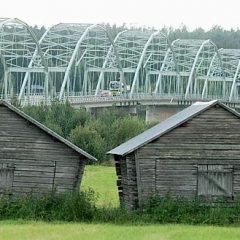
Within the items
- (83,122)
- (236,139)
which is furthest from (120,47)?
(236,139)

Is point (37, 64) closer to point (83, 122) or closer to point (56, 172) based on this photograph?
point (83, 122)

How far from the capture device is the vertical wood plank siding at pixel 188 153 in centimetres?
2870

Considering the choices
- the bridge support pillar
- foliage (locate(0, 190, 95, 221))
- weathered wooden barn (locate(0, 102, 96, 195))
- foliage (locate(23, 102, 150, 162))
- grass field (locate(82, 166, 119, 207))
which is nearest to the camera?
foliage (locate(0, 190, 95, 221))

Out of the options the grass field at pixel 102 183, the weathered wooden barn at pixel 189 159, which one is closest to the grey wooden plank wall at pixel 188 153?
the weathered wooden barn at pixel 189 159

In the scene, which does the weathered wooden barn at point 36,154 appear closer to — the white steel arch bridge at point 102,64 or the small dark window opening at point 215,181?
the small dark window opening at point 215,181

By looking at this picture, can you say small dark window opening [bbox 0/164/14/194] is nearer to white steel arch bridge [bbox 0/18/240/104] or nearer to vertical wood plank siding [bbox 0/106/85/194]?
vertical wood plank siding [bbox 0/106/85/194]

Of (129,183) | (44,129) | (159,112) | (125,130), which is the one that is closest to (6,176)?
(44,129)

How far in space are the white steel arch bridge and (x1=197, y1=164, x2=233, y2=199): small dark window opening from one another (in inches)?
2157

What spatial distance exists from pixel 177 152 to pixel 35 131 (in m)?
5.04

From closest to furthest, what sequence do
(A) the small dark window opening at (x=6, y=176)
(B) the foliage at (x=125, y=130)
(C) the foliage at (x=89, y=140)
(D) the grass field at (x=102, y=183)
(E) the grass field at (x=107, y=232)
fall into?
(E) the grass field at (x=107, y=232) < (A) the small dark window opening at (x=6, y=176) < (D) the grass field at (x=102, y=183) < (C) the foliage at (x=89, y=140) < (B) the foliage at (x=125, y=130)

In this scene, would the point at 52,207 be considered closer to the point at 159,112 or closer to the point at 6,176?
the point at 6,176

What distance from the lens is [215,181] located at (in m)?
28.8

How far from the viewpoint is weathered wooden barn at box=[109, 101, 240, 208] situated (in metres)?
28.7

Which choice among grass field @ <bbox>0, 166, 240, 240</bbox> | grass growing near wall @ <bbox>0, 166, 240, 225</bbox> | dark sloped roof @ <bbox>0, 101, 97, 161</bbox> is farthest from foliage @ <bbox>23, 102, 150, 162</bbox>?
grass field @ <bbox>0, 166, 240, 240</bbox>
